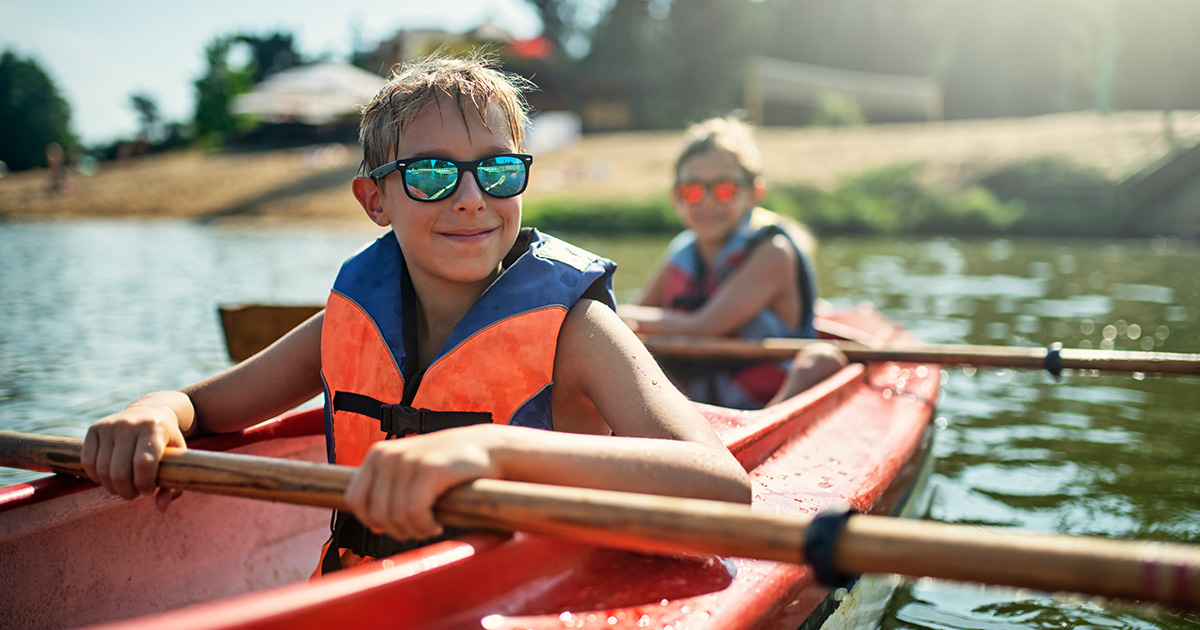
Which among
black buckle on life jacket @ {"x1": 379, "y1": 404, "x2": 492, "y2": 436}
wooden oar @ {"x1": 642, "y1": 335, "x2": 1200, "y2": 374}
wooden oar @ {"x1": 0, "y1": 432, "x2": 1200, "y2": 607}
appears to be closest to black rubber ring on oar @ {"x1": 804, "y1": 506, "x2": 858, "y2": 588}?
wooden oar @ {"x1": 0, "y1": 432, "x2": 1200, "y2": 607}

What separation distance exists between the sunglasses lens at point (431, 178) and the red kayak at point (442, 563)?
669 mm

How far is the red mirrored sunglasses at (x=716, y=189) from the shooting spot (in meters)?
3.91

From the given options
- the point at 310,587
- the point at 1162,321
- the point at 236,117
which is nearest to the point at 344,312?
the point at 310,587

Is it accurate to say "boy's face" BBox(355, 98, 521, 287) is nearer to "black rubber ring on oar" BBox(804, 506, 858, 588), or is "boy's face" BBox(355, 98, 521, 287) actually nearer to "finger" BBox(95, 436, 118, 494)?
"finger" BBox(95, 436, 118, 494)

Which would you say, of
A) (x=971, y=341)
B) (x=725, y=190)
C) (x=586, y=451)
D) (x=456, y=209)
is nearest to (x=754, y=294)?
(x=725, y=190)

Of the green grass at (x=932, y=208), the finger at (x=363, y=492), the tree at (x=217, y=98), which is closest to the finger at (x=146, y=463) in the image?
the finger at (x=363, y=492)

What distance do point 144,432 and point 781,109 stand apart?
30.9 m

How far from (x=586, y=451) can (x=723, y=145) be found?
2789 mm

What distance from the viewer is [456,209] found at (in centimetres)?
171

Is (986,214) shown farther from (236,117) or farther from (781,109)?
(236,117)

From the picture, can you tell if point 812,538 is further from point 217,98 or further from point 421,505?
point 217,98

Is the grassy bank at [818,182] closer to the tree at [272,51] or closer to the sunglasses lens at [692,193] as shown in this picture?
the sunglasses lens at [692,193]

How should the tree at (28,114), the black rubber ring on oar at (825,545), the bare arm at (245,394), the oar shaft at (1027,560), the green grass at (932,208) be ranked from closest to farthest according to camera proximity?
the oar shaft at (1027,560), the black rubber ring on oar at (825,545), the bare arm at (245,394), the green grass at (932,208), the tree at (28,114)

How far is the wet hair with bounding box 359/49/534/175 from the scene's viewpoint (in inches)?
67.8
